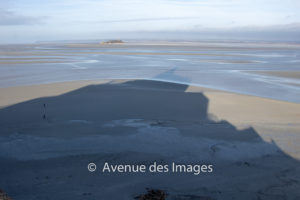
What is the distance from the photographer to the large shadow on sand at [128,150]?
4.30 meters

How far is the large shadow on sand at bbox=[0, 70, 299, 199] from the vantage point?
430 centimetres

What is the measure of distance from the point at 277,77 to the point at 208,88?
6047mm

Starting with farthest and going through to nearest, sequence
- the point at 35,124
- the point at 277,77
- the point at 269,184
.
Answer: the point at 277,77
the point at 35,124
the point at 269,184

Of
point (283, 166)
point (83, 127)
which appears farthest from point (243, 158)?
point (83, 127)

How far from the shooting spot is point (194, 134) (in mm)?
6668

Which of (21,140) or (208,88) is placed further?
(208,88)

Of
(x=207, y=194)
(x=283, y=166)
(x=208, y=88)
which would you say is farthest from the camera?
(x=208, y=88)

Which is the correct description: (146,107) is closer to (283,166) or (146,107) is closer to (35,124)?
(35,124)

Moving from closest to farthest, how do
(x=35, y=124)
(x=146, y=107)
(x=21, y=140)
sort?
1. (x=21, y=140)
2. (x=35, y=124)
3. (x=146, y=107)

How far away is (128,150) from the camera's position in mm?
5758

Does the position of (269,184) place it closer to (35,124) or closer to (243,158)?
(243,158)

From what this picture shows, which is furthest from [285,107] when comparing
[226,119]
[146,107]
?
[146,107]

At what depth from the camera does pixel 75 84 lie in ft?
41.8

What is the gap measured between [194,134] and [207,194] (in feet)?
8.33
